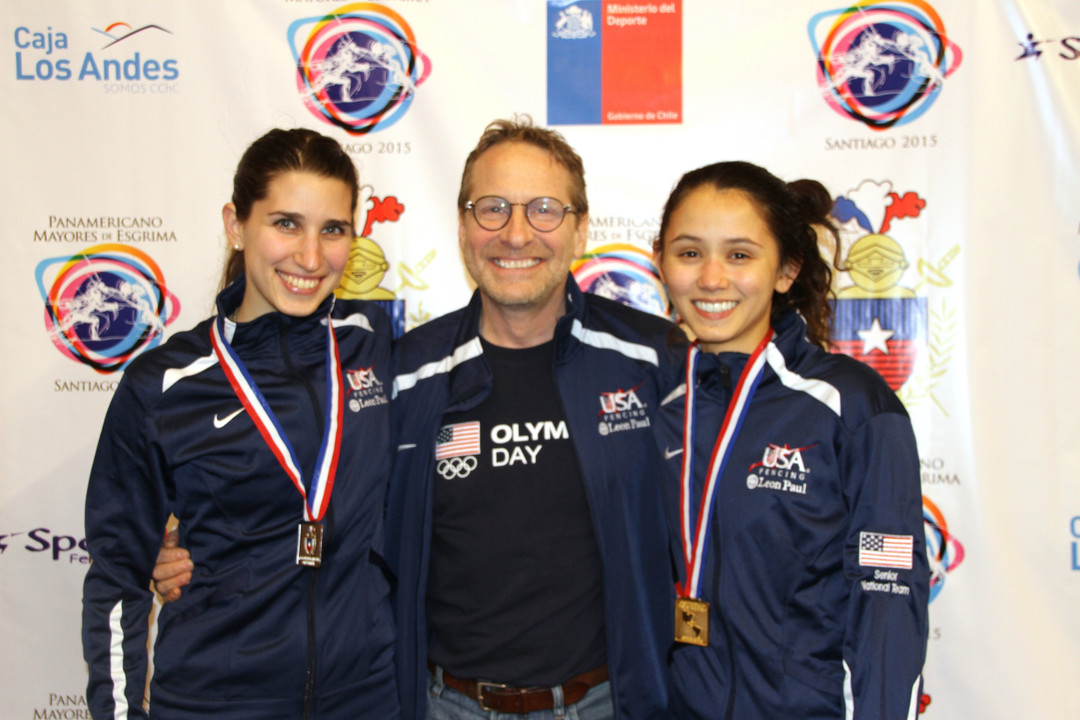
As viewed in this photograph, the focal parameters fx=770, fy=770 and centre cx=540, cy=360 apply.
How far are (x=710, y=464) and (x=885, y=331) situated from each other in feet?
4.88

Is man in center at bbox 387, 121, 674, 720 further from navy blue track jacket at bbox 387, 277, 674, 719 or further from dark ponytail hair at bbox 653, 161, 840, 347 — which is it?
dark ponytail hair at bbox 653, 161, 840, 347

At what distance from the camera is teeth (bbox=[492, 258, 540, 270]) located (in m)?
2.09

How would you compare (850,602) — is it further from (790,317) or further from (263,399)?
(263,399)

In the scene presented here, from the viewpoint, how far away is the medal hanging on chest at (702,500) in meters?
1.76

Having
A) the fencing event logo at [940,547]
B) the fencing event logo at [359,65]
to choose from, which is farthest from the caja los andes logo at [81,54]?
the fencing event logo at [940,547]

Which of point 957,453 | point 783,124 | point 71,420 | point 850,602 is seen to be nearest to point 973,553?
point 957,453

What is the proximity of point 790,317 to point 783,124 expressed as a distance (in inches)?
53.2

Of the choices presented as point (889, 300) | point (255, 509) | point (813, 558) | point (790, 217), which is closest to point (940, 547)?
point (889, 300)

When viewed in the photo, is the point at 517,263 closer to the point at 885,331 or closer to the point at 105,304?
the point at 885,331

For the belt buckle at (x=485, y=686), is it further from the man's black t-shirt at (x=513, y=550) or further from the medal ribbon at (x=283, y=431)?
the medal ribbon at (x=283, y=431)

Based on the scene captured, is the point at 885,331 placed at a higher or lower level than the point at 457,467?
higher

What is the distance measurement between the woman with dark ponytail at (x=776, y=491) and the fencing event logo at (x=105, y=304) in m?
2.15

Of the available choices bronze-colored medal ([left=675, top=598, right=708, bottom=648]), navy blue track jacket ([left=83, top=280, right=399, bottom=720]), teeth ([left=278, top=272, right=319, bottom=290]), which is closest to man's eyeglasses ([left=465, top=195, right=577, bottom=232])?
teeth ([left=278, top=272, right=319, bottom=290])

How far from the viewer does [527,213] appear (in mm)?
2117
